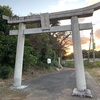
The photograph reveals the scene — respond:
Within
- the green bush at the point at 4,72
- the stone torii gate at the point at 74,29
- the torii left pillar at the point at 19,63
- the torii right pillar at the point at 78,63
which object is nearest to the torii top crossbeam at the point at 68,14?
the stone torii gate at the point at 74,29

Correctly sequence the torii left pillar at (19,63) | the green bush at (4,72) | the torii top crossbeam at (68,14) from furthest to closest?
the green bush at (4,72), the torii left pillar at (19,63), the torii top crossbeam at (68,14)

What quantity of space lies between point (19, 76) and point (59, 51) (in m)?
20.8

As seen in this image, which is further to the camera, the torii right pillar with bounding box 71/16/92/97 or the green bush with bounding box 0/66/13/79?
the green bush with bounding box 0/66/13/79

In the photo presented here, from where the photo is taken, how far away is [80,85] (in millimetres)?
7109

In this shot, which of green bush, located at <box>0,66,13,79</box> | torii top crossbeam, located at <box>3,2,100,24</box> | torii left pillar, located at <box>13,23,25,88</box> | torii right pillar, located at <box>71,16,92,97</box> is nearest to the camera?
torii right pillar, located at <box>71,16,92,97</box>

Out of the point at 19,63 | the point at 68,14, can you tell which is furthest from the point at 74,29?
the point at 19,63

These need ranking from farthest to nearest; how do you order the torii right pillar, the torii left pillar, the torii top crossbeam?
the torii left pillar, the torii top crossbeam, the torii right pillar

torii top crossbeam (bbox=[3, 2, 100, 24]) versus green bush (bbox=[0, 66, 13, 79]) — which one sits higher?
torii top crossbeam (bbox=[3, 2, 100, 24])

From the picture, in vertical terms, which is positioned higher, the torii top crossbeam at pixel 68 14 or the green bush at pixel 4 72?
the torii top crossbeam at pixel 68 14

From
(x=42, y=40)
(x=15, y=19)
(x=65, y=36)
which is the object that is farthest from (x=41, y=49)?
(x=65, y=36)

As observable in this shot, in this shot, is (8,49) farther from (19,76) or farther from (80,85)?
(80,85)

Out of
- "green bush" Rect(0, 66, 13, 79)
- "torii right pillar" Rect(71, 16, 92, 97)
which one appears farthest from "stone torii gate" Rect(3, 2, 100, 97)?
"green bush" Rect(0, 66, 13, 79)

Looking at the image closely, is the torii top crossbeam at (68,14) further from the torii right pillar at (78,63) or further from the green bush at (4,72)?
the green bush at (4,72)

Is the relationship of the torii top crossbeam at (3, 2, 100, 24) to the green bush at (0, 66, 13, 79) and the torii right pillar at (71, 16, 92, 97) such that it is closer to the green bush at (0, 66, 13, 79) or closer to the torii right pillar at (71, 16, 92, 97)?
the torii right pillar at (71, 16, 92, 97)
